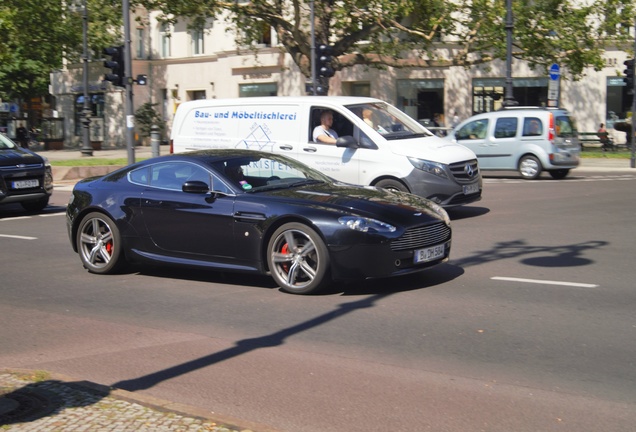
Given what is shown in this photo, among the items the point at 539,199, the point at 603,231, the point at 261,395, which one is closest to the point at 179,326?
the point at 261,395

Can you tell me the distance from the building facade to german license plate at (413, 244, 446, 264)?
102 feet

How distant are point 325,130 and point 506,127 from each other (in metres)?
10.0

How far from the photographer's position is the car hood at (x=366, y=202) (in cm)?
861

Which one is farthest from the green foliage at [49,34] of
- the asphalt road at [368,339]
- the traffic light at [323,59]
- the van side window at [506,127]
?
the asphalt road at [368,339]

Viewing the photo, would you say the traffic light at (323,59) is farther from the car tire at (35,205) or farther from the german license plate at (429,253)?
the german license plate at (429,253)

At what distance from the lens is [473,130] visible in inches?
951

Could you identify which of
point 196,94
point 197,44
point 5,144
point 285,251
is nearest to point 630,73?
point 5,144

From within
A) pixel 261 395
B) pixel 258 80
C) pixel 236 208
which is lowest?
pixel 261 395

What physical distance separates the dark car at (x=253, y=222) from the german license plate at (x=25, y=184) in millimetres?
6495

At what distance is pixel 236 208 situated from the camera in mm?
9133

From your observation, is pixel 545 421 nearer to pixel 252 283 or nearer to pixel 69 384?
pixel 69 384

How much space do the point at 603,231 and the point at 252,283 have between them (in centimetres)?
602

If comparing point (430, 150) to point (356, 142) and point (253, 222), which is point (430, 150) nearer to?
point (356, 142)

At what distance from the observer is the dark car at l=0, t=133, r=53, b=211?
1639 cm
